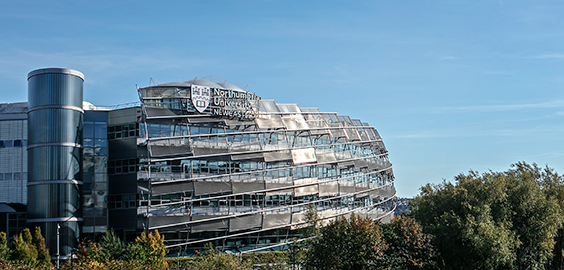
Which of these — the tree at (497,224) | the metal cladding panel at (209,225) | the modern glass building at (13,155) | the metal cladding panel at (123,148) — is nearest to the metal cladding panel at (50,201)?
the metal cladding panel at (123,148)

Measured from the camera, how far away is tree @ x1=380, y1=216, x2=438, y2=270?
1697 inches

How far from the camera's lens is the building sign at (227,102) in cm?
6106

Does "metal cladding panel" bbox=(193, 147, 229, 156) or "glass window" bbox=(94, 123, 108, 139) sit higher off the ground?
"glass window" bbox=(94, 123, 108, 139)

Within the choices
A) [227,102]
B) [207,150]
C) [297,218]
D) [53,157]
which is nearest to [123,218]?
[53,157]

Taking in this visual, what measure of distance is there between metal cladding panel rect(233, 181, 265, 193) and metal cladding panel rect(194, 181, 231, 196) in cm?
88

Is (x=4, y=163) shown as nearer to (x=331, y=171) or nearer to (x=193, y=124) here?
(x=193, y=124)

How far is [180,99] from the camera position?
199ft

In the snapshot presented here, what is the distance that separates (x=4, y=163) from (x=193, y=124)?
2317 cm

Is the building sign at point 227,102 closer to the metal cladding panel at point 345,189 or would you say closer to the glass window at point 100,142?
the glass window at point 100,142

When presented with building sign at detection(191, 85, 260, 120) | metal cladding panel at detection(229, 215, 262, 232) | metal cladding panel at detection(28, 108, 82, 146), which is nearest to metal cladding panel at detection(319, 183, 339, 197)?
metal cladding panel at detection(229, 215, 262, 232)

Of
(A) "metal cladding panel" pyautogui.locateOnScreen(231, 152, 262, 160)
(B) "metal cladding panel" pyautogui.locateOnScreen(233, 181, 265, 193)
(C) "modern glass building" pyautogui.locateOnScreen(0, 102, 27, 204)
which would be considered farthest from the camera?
(C) "modern glass building" pyautogui.locateOnScreen(0, 102, 27, 204)

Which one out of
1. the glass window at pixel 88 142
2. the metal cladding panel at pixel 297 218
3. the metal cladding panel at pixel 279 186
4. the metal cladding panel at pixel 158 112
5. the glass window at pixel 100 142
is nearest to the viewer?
the metal cladding panel at pixel 158 112

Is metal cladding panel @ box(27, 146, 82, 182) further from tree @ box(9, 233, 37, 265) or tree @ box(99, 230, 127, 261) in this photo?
tree @ box(9, 233, 37, 265)

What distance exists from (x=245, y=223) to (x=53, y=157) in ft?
71.7
